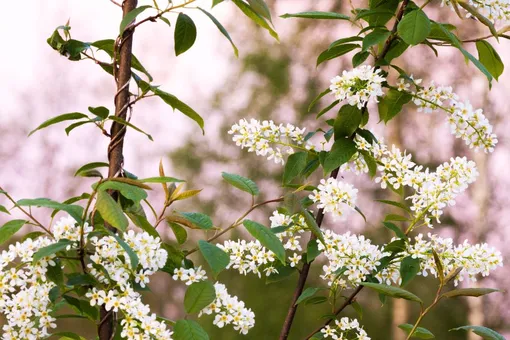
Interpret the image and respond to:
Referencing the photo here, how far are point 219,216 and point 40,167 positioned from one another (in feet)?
5.76

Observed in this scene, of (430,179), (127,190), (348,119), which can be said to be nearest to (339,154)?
(348,119)

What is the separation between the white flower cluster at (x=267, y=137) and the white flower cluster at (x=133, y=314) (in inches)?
19.3

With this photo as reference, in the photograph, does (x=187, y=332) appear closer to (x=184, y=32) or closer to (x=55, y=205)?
(x=55, y=205)

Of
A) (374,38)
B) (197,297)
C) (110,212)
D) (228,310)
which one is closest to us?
(110,212)

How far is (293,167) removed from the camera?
1361 mm

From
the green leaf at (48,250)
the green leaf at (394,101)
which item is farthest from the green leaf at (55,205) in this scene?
the green leaf at (394,101)

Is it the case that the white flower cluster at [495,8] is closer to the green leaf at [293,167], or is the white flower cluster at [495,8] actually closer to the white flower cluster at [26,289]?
the green leaf at [293,167]

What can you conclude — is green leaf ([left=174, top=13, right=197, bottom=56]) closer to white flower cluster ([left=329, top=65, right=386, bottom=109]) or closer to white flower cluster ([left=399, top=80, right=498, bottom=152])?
white flower cluster ([left=329, top=65, right=386, bottom=109])

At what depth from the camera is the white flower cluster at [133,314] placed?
0.94 m

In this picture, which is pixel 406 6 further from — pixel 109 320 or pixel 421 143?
pixel 421 143

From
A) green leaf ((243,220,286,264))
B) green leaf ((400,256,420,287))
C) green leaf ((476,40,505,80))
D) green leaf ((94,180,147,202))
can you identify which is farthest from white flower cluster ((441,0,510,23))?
green leaf ((94,180,147,202))

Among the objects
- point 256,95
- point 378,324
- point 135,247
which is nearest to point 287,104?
point 256,95

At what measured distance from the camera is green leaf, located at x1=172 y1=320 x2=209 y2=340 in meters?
0.95

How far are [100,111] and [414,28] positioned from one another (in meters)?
0.56
